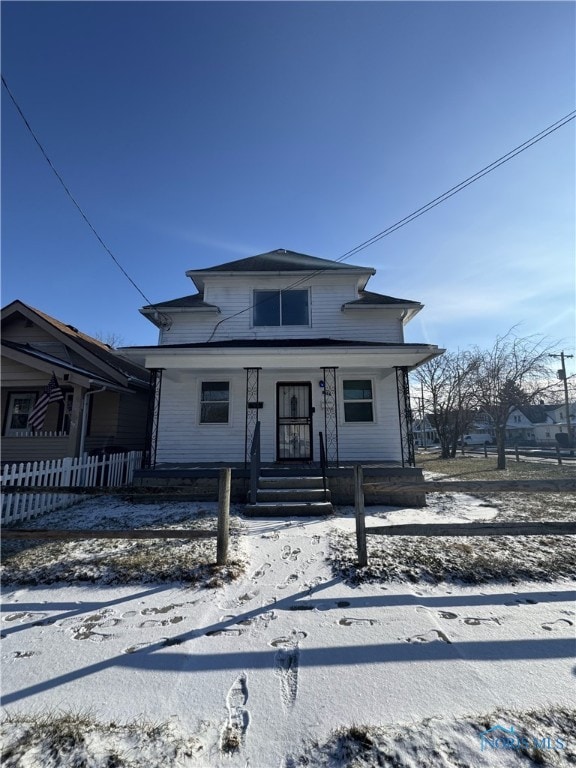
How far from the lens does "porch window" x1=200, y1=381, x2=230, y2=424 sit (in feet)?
33.9

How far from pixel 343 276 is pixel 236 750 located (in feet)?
37.2

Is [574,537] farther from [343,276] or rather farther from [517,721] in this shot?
[343,276]

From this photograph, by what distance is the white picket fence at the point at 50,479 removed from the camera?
20.2 ft

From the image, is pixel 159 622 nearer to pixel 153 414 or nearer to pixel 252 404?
pixel 252 404

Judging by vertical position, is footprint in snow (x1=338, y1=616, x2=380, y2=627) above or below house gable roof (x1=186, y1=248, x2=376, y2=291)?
below

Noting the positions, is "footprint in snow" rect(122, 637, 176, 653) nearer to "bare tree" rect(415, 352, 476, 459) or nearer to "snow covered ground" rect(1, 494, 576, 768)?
"snow covered ground" rect(1, 494, 576, 768)

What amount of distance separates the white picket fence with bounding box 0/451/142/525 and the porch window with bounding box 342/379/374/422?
257 inches

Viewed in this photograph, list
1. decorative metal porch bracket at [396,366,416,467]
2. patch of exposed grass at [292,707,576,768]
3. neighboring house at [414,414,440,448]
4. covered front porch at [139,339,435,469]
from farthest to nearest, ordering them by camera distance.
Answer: neighboring house at [414,414,440,448] < covered front porch at [139,339,435,469] < decorative metal porch bracket at [396,366,416,467] < patch of exposed grass at [292,707,576,768]

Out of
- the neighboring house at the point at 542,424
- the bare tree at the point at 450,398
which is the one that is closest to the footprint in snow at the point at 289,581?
the bare tree at the point at 450,398

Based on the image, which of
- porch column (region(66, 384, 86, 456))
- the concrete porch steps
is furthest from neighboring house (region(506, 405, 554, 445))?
porch column (region(66, 384, 86, 456))

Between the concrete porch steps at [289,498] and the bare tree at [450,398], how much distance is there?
1877 cm

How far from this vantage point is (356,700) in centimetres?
214

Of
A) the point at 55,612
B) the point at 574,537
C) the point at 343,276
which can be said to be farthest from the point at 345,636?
the point at 343,276

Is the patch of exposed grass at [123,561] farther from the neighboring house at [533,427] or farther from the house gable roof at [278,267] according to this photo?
the neighboring house at [533,427]
